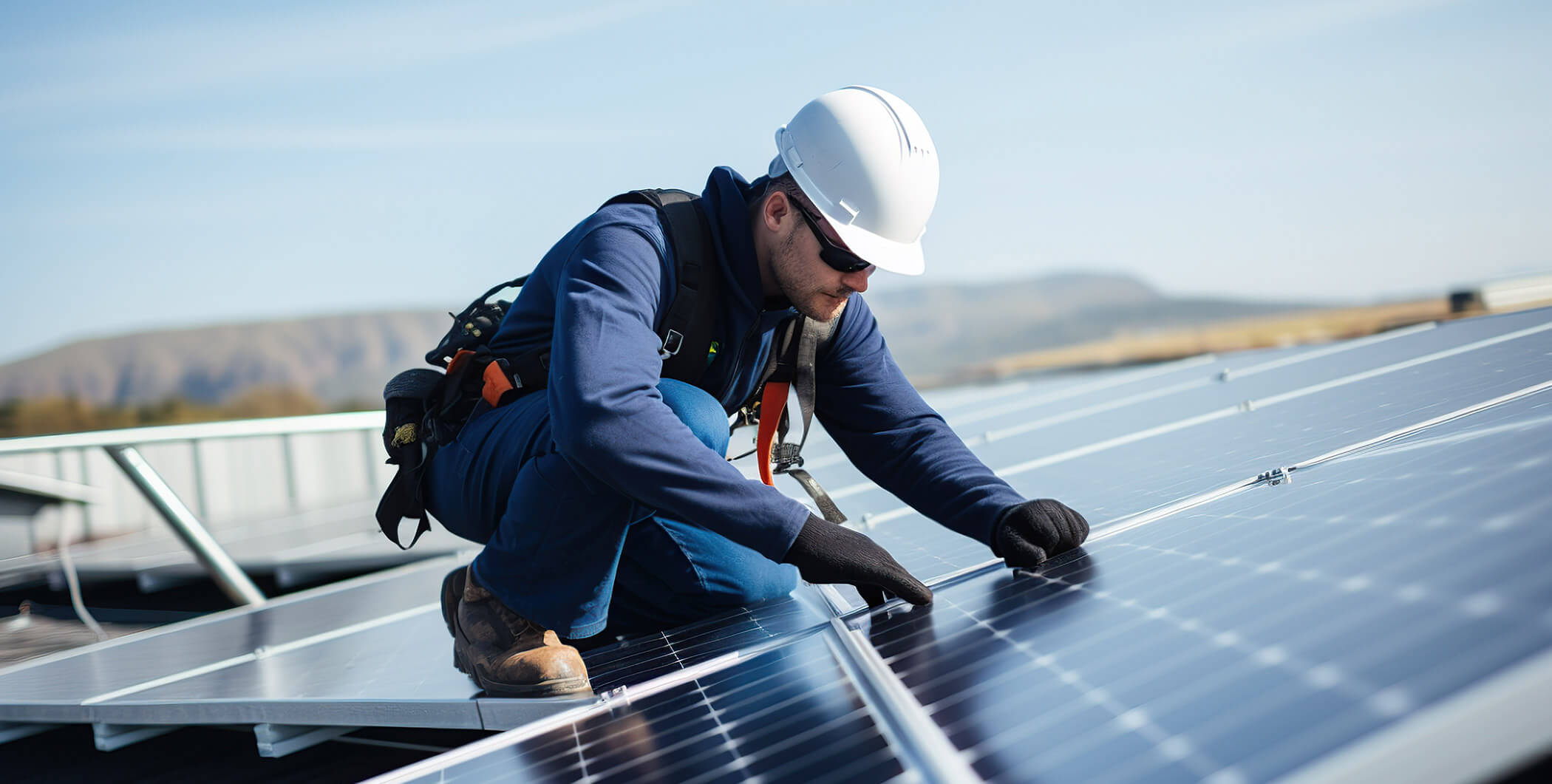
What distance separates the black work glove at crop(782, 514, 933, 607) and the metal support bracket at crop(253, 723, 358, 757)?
173cm

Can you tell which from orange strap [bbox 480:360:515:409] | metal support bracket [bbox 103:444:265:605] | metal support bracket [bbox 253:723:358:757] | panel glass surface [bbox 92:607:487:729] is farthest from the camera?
metal support bracket [bbox 103:444:265:605]

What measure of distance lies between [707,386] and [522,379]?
20.7 inches

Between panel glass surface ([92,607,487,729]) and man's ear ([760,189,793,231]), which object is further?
man's ear ([760,189,793,231])

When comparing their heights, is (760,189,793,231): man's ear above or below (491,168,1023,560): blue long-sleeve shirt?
above

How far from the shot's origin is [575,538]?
252cm

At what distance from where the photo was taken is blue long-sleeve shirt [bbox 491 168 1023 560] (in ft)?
7.31

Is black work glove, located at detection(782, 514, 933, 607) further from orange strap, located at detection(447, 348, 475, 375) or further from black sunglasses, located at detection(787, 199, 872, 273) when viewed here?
orange strap, located at detection(447, 348, 475, 375)

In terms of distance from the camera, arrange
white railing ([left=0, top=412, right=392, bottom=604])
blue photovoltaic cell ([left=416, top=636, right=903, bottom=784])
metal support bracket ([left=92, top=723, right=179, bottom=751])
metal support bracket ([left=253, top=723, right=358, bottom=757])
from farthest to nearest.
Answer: white railing ([left=0, top=412, right=392, bottom=604])
metal support bracket ([left=92, top=723, right=179, bottom=751])
metal support bracket ([left=253, top=723, right=358, bottom=757])
blue photovoltaic cell ([left=416, top=636, right=903, bottom=784])

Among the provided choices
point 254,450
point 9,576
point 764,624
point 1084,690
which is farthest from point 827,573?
point 254,450

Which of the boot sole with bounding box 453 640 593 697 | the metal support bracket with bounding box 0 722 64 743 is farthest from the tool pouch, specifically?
the metal support bracket with bounding box 0 722 64 743

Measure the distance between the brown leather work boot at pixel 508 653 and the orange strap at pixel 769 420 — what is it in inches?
31.7

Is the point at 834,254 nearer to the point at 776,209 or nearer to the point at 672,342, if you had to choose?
the point at 776,209

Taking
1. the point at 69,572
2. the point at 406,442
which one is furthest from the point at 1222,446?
the point at 69,572

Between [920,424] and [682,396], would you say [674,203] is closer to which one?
[682,396]
